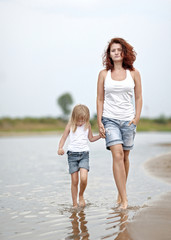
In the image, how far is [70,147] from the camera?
562 centimetres

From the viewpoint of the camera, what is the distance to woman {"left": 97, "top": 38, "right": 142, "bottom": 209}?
5.33 m

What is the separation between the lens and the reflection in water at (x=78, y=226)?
3961 mm

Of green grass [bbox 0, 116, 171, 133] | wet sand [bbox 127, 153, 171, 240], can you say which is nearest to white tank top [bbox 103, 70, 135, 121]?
wet sand [bbox 127, 153, 171, 240]

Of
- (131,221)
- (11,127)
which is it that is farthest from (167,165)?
(11,127)

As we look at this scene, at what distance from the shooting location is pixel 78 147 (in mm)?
5590

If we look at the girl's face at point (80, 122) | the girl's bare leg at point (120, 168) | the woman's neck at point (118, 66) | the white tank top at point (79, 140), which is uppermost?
the woman's neck at point (118, 66)

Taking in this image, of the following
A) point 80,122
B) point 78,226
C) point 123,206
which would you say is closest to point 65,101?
point 80,122

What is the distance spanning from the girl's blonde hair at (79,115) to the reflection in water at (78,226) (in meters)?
1.19

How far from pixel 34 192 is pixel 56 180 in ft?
4.81

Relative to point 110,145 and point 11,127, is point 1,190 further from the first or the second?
point 11,127

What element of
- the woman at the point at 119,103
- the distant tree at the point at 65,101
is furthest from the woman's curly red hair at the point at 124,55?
the distant tree at the point at 65,101

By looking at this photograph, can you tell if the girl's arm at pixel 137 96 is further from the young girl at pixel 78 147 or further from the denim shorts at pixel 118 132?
the young girl at pixel 78 147

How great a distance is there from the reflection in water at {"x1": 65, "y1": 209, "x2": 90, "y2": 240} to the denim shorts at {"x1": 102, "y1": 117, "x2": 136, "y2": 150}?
99 cm

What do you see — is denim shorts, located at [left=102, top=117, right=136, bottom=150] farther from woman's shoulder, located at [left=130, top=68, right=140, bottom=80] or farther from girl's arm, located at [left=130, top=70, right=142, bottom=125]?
woman's shoulder, located at [left=130, top=68, right=140, bottom=80]
